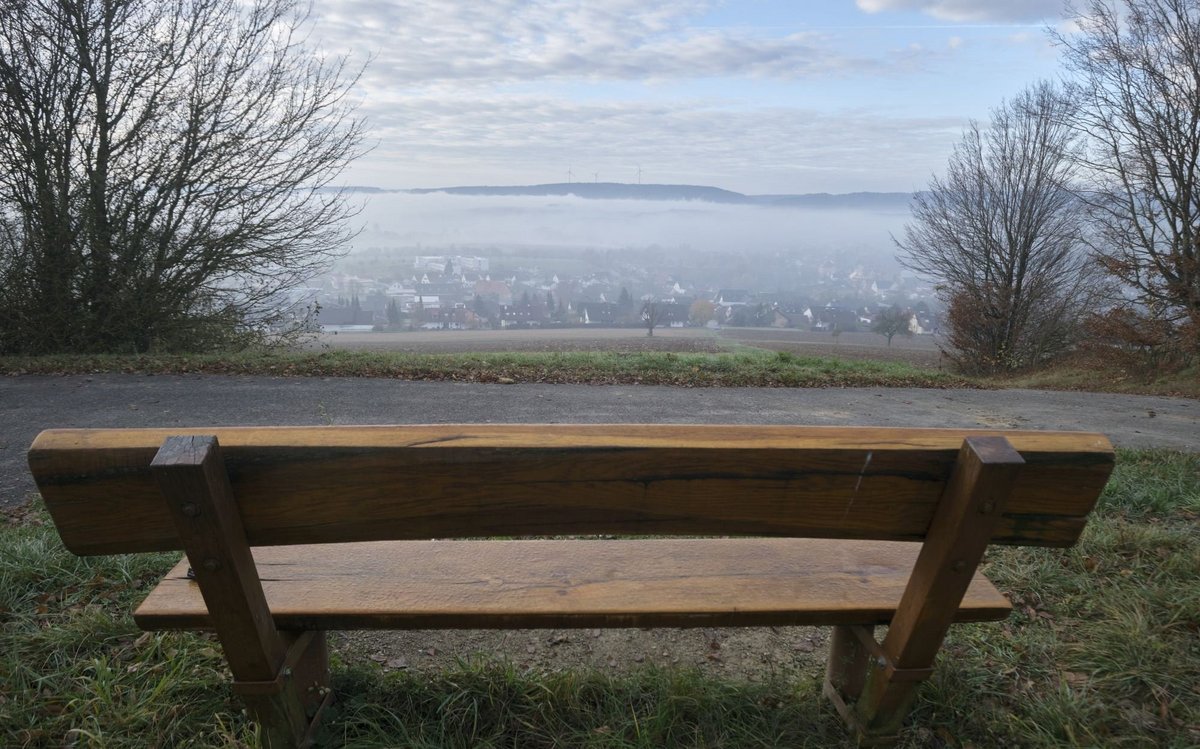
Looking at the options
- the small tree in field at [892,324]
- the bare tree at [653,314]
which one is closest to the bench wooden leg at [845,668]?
the bare tree at [653,314]

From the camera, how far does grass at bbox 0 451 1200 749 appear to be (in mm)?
2283

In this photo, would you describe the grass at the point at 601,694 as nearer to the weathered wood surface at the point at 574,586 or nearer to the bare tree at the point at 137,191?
the weathered wood surface at the point at 574,586

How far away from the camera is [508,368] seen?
9.80m

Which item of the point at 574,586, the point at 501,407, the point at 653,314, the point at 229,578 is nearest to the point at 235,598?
the point at 229,578

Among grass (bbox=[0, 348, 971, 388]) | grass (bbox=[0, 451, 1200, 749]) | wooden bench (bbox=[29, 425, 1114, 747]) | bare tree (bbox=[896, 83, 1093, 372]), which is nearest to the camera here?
wooden bench (bbox=[29, 425, 1114, 747])

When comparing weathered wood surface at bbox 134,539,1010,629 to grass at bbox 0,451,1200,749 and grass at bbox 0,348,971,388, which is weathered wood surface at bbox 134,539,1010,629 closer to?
grass at bbox 0,451,1200,749

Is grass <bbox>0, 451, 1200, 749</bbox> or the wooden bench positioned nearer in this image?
the wooden bench

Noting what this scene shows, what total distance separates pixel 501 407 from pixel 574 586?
536 cm

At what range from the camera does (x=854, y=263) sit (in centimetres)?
3778

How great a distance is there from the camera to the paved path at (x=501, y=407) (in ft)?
22.8

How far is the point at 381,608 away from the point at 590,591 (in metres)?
0.60

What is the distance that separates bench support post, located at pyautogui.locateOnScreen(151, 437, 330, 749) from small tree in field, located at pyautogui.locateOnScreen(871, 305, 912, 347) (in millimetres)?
24751

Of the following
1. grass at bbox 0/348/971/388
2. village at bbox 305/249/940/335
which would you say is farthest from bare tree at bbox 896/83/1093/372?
grass at bbox 0/348/971/388

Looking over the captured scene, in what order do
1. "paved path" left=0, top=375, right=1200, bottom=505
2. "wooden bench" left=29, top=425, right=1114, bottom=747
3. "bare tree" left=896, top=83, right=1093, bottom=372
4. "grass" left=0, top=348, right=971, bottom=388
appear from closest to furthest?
"wooden bench" left=29, top=425, right=1114, bottom=747 < "paved path" left=0, top=375, right=1200, bottom=505 < "grass" left=0, top=348, right=971, bottom=388 < "bare tree" left=896, top=83, right=1093, bottom=372
